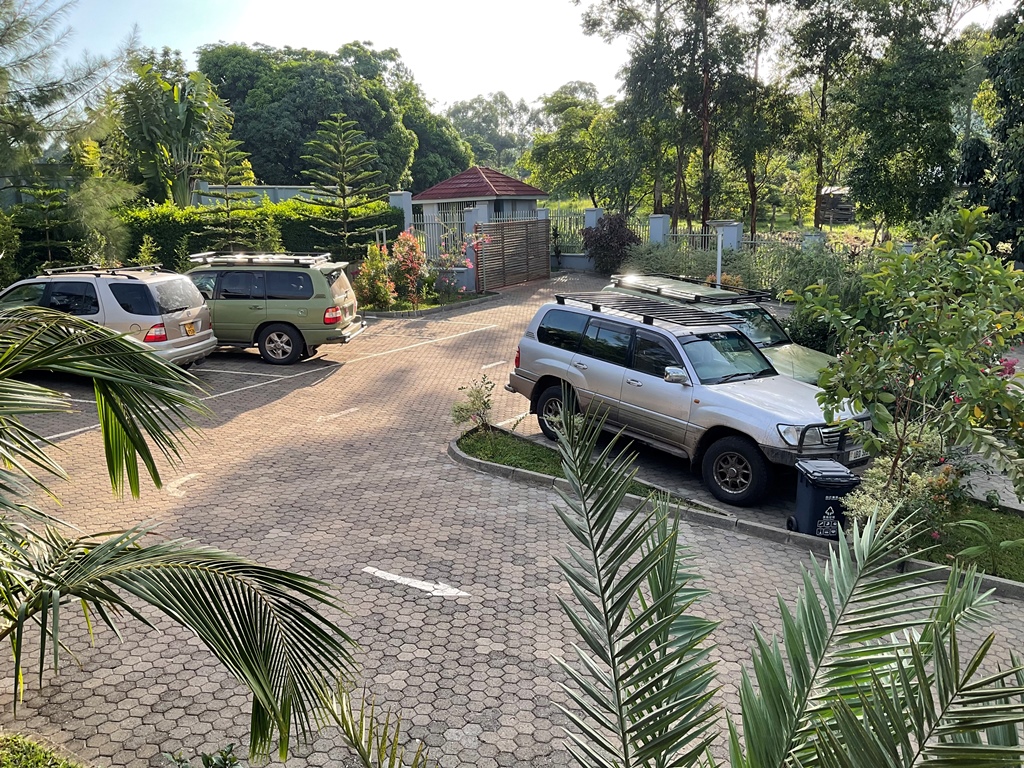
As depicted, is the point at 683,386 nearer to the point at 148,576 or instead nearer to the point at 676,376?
the point at 676,376

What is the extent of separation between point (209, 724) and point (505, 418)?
7480mm

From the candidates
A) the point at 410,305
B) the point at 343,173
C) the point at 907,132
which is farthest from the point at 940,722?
the point at 343,173

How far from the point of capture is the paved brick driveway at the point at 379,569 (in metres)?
4.91

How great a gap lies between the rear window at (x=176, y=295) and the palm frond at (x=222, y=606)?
9.59 m

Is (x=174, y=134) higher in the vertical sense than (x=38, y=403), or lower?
higher

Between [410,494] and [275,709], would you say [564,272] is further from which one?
[275,709]

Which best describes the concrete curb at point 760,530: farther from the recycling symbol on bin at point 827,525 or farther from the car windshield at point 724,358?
the car windshield at point 724,358

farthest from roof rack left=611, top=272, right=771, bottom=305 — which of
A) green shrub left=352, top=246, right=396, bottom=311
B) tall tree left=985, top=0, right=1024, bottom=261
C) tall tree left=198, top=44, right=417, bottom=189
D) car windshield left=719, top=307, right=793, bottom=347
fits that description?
tall tree left=198, top=44, right=417, bottom=189

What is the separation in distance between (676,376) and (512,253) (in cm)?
1748

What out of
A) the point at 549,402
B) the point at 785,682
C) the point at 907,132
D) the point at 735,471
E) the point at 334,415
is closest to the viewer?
the point at 785,682

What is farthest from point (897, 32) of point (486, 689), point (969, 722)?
point (969, 722)

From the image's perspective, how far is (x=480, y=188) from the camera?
27578 millimetres

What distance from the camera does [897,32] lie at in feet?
77.6

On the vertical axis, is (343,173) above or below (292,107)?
below
